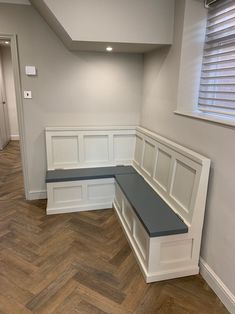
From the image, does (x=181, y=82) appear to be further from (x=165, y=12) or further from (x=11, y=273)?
(x=11, y=273)

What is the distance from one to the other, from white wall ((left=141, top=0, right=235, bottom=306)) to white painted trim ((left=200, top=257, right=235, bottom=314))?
0.10 ft

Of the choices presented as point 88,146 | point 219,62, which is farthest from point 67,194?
point 219,62

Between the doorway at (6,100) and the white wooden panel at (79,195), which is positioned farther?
the doorway at (6,100)

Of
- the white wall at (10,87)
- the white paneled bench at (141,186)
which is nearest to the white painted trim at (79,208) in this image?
the white paneled bench at (141,186)

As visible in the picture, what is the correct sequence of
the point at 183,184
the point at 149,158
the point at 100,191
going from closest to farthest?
1. the point at 183,184
2. the point at 149,158
3. the point at 100,191

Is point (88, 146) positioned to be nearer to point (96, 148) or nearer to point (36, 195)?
point (96, 148)

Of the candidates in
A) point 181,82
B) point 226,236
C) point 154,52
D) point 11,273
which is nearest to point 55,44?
point 154,52

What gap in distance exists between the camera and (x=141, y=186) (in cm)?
257

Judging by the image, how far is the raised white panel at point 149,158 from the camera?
2.66 meters

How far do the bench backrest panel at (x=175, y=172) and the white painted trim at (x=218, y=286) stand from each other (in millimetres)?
419

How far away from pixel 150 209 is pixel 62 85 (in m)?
1.90

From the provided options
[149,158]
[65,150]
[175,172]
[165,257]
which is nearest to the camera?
[165,257]

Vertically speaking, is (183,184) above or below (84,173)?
above

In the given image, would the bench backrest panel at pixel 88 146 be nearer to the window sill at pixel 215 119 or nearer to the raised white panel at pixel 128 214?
the raised white panel at pixel 128 214
